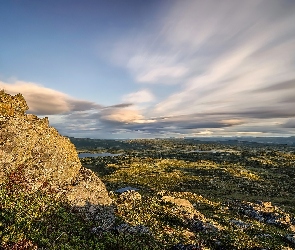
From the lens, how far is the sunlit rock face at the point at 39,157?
26.2 m

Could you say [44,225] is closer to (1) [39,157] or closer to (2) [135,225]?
(1) [39,157]

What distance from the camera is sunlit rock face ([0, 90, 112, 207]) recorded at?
2620cm

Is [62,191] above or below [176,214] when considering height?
above

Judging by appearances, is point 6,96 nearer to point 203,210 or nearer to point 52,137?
point 52,137

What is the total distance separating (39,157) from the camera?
94.5ft

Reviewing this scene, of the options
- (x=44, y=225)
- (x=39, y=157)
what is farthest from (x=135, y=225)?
(x=39, y=157)

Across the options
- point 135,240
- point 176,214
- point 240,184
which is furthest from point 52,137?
point 240,184

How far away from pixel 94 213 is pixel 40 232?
8581 millimetres

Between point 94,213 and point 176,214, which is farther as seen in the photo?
point 176,214

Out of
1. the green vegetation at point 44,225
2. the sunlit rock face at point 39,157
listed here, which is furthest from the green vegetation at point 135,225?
the sunlit rock face at point 39,157

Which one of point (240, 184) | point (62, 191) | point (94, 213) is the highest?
point (62, 191)

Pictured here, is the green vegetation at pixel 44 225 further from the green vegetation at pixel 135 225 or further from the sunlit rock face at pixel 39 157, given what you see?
the sunlit rock face at pixel 39 157

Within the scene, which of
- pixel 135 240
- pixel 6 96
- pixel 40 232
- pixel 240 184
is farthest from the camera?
pixel 240 184

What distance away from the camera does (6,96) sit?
107 ft
